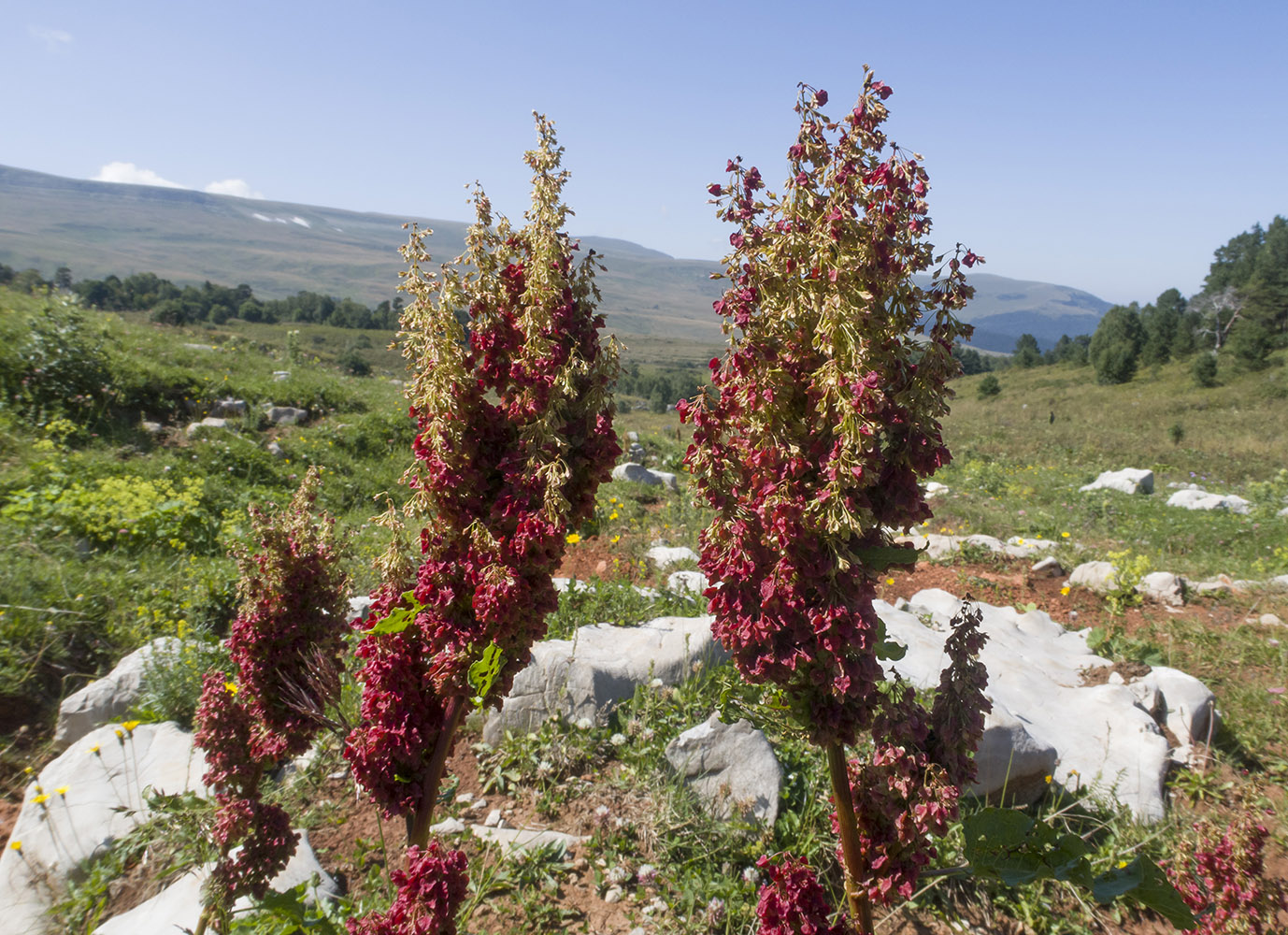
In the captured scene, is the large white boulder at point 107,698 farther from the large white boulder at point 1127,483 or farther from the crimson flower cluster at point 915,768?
the large white boulder at point 1127,483

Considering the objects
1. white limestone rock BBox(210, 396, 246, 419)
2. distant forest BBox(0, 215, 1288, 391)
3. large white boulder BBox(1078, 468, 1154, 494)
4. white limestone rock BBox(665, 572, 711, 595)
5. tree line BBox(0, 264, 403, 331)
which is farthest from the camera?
distant forest BBox(0, 215, 1288, 391)

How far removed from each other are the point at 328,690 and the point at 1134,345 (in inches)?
2542

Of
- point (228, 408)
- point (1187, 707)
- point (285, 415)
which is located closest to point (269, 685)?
point (1187, 707)

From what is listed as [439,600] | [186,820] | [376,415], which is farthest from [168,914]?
[376,415]

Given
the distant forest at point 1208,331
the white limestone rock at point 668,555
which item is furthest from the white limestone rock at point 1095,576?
the distant forest at point 1208,331

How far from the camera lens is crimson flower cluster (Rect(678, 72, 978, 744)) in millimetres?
1709

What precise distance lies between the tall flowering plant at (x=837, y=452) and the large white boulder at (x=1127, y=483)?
15705 mm

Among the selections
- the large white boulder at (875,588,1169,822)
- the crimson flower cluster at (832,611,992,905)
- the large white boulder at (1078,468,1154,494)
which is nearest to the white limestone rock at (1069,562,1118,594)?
the large white boulder at (875,588,1169,822)

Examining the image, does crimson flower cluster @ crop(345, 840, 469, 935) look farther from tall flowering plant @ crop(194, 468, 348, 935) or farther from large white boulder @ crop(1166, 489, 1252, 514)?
large white boulder @ crop(1166, 489, 1252, 514)

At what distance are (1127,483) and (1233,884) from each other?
15.8m

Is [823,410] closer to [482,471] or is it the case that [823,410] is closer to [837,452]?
[837,452]

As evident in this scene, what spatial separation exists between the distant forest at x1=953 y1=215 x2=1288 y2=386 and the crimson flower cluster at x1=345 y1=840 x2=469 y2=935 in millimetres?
52687

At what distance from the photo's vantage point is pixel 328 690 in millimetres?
2557

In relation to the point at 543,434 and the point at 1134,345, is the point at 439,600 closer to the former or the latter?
the point at 543,434
